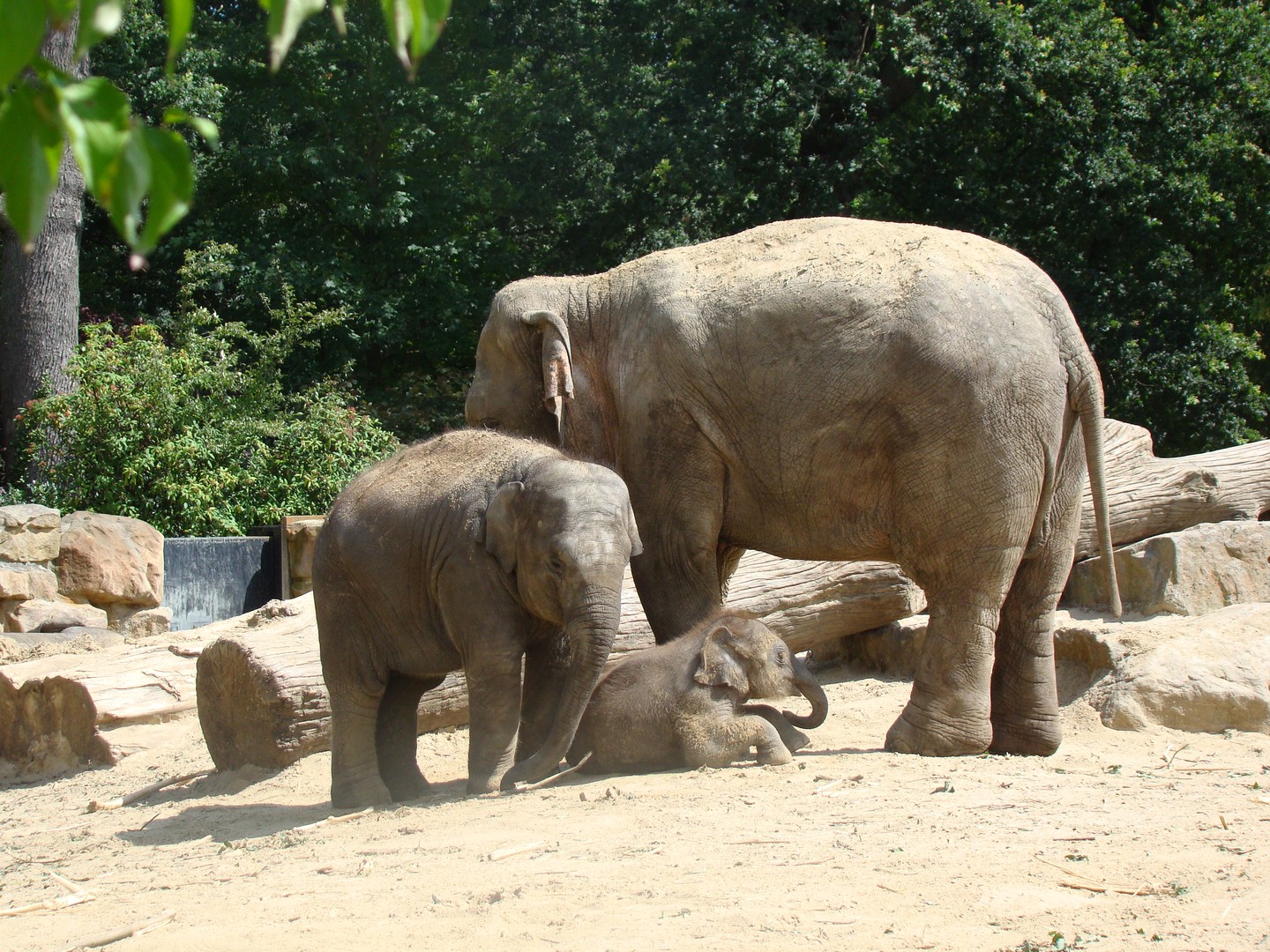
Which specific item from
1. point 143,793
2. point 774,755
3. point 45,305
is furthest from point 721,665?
point 45,305

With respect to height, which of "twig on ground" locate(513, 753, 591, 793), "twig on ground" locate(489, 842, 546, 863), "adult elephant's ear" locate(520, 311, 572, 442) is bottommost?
"twig on ground" locate(513, 753, 591, 793)

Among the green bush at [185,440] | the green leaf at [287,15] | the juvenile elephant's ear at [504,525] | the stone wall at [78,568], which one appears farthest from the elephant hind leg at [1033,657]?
the green bush at [185,440]

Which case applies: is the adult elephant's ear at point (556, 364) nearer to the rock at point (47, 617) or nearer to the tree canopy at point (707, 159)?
the rock at point (47, 617)

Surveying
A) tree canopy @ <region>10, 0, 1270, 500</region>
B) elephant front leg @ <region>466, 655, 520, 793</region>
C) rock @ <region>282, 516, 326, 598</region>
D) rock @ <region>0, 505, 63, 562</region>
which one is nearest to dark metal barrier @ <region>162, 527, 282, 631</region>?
rock @ <region>282, 516, 326, 598</region>

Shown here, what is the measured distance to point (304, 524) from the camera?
40.7 feet

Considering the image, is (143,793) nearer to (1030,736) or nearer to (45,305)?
(1030,736)

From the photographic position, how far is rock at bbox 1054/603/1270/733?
655 cm

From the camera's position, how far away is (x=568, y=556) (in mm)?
5254

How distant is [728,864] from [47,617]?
27.5 ft

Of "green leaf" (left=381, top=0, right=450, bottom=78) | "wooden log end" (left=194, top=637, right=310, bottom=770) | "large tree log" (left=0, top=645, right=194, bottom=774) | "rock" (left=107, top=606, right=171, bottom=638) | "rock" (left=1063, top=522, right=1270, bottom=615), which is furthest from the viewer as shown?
"rock" (left=107, top=606, right=171, bottom=638)

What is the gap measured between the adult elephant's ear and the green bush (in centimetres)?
808

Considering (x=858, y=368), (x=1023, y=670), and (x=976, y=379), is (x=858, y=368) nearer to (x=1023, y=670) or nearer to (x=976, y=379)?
(x=976, y=379)

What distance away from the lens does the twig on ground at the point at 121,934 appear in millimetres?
3746

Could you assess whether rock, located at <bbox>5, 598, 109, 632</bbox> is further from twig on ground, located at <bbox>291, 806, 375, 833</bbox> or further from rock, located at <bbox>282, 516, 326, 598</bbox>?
twig on ground, located at <bbox>291, 806, 375, 833</bbox>
